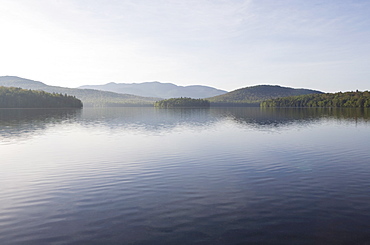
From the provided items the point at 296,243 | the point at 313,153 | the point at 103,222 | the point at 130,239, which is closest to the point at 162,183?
the point at 103,222

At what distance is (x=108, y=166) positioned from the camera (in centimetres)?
3209

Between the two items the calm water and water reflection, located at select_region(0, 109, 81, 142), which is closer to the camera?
the calm water

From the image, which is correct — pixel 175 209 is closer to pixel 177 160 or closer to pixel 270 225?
pixel 270 225

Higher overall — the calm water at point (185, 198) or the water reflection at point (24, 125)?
the water reflection at point (24, 125)

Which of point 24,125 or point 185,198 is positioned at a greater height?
point 24,125

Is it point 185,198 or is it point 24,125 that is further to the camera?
point 24,125

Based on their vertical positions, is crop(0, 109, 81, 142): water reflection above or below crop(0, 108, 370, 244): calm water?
above

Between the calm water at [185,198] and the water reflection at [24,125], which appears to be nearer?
the calm water at [185,198]

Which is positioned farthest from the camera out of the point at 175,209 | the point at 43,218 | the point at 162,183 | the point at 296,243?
the point at 162,183

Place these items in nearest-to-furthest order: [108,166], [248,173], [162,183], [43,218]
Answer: [43,218]
[162,183]
[248,173]
[108,166]

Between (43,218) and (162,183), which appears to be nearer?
(43,218)

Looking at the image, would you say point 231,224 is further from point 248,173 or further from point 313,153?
point 313,153

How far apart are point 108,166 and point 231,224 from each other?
20053 millimetres

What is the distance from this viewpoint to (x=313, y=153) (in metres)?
39.9
